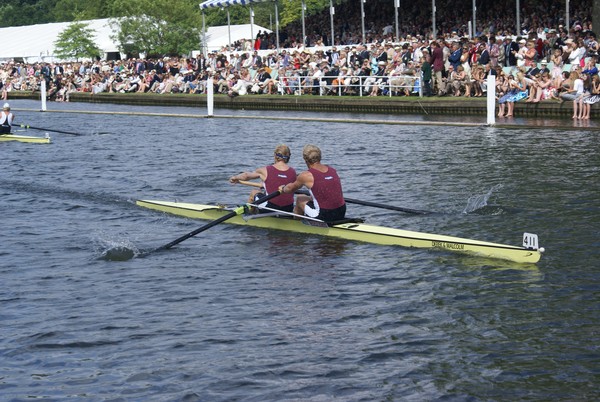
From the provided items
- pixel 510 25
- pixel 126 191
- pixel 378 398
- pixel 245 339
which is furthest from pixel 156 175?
pixel 510 25

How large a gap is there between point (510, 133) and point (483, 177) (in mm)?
6949

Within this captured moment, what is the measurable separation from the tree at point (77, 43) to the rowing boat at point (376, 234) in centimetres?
5963

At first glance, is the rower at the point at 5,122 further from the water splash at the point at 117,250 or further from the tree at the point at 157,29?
the tree at the point at 157,29

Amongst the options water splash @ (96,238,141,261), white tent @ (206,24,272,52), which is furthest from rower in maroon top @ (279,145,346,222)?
white tent @ (206,24,272,52)

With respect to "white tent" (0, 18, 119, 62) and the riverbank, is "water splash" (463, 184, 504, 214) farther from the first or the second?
"white tent" (0, 18, 119, 62)

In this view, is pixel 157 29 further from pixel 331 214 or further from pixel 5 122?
pixel 331 214

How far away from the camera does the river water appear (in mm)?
9414

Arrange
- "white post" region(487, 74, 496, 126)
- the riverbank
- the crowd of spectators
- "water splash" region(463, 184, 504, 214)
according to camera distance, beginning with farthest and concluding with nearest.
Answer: the riverbank < the crowd of spectators < "white post" region(487, 74, 496, 126) < "water splash" region(463, 184, 504, 214)

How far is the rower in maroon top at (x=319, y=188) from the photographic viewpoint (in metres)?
14.6

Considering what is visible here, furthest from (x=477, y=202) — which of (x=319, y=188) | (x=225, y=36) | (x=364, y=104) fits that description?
(x=225, y=36)

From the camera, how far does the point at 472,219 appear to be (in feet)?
54.2

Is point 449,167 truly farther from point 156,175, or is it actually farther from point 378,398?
point 378,398

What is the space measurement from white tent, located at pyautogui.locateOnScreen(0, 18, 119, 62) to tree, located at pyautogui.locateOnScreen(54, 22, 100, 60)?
2.09ft

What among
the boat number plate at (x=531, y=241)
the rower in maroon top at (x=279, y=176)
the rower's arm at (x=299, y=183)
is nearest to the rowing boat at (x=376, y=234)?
the boat number plate at (x=531, y=241)
